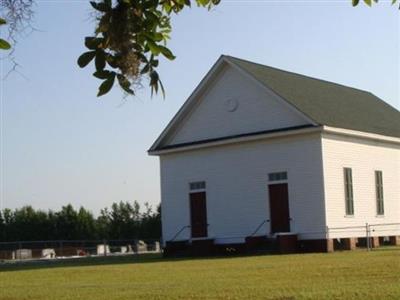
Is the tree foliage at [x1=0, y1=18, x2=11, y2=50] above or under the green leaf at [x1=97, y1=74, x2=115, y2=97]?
above

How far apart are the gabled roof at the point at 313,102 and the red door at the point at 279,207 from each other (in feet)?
10.4

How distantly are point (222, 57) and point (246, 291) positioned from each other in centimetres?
2205

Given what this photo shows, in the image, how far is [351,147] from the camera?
3272 centimetres

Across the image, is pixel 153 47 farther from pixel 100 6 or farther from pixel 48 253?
pixel 48 253

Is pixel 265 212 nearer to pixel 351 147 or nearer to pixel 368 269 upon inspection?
pixel 351 147

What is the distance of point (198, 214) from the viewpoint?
34.6m

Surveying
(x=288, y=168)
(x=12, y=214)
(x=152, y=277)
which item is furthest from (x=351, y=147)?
(x=12, y=214)

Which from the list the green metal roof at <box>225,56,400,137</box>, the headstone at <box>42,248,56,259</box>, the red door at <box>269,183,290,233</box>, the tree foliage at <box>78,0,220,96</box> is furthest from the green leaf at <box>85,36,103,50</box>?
the headstone at <box>42,248,56,259</box>

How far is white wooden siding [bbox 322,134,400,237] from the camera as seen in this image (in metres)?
30.9

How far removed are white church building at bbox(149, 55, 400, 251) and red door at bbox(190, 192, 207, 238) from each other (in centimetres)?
5

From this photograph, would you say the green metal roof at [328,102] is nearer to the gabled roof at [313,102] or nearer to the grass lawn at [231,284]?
the gabled roof at [313,102]

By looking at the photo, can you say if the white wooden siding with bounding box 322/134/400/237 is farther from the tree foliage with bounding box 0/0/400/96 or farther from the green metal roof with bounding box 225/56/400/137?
the tree foliage with bounding box 0/0/400/96

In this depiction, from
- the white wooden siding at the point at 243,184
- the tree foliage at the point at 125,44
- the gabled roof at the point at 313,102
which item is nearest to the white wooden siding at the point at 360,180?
the white wooden siding at the point at 243,184

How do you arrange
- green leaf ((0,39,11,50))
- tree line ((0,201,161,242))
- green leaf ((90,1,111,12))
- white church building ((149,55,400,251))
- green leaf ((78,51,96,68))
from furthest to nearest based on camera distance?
tree line ((0,201,161,242)) < white church building ((149,55,400,251)) < green leaf ((90,1,111,12)) < green leaf ((78,51,96,68)) < green leaf ((0,39,11,50))
